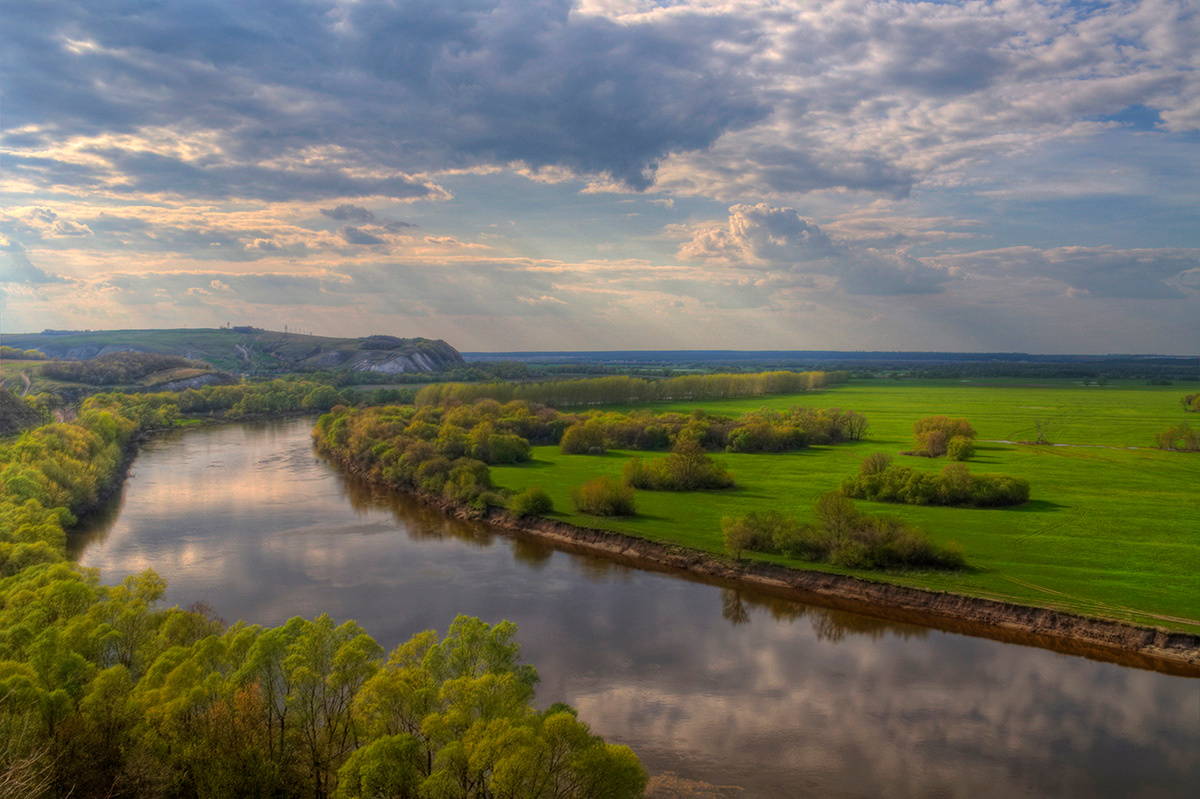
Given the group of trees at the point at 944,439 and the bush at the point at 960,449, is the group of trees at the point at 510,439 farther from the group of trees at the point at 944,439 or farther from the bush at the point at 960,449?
the bush at the point at 960,449

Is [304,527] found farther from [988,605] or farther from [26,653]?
[988,605]

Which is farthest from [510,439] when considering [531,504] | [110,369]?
[110,369]

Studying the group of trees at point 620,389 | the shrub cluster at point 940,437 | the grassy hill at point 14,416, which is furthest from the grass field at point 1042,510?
the grassy hill at point 14,416

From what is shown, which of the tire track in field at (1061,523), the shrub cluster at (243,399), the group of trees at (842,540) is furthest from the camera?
the shrub cluster at (243,399)

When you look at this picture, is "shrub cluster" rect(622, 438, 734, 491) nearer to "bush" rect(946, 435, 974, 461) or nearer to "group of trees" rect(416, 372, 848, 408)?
"bush" rect(946, 435, 974, 461)

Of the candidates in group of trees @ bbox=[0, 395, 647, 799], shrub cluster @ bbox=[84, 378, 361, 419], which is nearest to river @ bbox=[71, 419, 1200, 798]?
group of trees @ bbox=[0, 395, 647, 799]

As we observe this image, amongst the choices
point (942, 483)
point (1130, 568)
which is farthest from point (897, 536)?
point (942, 483)
